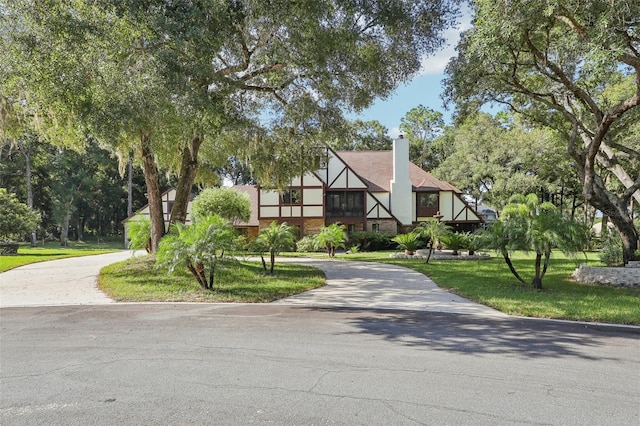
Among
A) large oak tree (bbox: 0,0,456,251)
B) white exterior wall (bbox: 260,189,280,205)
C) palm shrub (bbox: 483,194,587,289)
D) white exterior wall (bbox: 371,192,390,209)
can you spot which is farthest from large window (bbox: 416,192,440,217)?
palm shrub (bbox: 483,194,587,289)

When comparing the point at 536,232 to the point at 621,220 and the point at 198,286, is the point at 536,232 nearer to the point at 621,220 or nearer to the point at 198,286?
the point at 621,220

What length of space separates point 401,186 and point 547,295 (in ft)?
70.0

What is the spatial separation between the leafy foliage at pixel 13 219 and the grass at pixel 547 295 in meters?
21.7

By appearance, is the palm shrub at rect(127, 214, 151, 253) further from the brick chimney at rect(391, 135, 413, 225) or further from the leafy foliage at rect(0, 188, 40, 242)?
the brick chimney at rect(391, 135, 413, 225)

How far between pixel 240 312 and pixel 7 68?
22.5 ft

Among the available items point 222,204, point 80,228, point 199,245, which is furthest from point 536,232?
point 80,228

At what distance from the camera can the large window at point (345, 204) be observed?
29688 mm

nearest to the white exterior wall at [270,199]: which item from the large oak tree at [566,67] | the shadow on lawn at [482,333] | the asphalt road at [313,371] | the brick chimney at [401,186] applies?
the brick chimney at [401,186]

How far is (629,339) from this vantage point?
6188mm

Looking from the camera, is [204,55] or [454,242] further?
[454,242]

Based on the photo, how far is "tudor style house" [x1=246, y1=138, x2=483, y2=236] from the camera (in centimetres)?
→ 2933

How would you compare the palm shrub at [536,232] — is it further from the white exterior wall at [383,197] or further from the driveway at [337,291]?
the white exterior wall at [383,197]

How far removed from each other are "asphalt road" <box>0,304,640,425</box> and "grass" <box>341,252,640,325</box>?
0.81 m

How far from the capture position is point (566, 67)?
43.9 ft
